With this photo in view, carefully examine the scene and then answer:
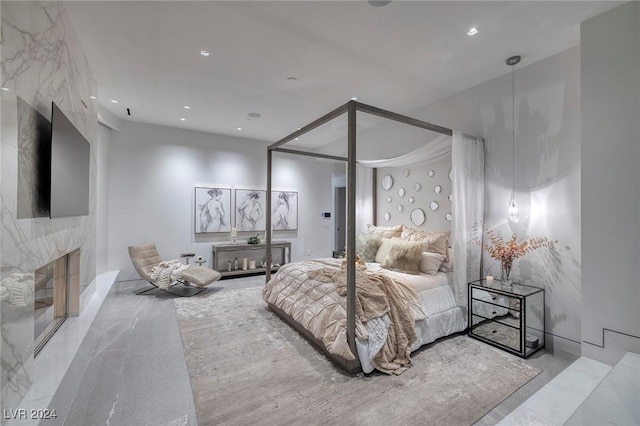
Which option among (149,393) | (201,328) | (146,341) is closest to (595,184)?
(149,393)

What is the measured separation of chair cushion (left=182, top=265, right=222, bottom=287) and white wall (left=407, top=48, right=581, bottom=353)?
162 inches

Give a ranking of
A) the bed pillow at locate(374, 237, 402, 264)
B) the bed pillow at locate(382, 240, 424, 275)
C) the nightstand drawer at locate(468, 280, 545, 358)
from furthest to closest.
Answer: the bed pillow at locate(374, 237, 402, 264), the bed pillow at locate(382, 240, 424, 275), the nightstand drawer at locate(468, 280, 545, 358)

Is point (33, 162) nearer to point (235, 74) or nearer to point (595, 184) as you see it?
point (235, 74)

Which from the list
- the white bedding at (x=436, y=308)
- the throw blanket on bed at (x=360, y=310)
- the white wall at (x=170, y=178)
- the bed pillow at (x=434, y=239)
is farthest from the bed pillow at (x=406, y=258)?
the white wall at (x=170, y=178)

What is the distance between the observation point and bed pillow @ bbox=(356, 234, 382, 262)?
4.08 m

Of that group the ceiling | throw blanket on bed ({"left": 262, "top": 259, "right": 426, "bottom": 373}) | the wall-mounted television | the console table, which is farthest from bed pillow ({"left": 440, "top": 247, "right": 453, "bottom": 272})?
the wall-mounted television

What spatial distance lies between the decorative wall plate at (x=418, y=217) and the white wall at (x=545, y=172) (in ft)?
3.21

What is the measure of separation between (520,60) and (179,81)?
4050 mm

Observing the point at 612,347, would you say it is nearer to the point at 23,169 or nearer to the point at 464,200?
the point at 464,200

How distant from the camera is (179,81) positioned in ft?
11.8

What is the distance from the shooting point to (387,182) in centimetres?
502

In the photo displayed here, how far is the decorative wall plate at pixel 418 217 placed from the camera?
439 centimetres

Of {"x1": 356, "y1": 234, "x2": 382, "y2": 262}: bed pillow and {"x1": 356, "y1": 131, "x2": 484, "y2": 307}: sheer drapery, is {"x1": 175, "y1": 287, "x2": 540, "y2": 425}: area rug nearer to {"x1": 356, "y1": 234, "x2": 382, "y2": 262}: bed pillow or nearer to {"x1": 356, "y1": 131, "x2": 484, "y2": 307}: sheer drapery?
{"x1": 356, "y1": 131, "x2": 484, "y2": 307}: sheer drapery

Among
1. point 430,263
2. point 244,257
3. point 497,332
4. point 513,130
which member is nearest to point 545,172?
point 513,130
